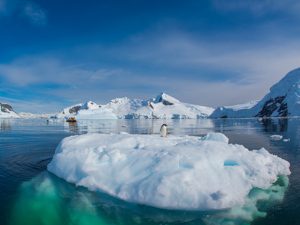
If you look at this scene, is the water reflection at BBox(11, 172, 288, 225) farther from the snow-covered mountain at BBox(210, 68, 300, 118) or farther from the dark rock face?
the dark rock face

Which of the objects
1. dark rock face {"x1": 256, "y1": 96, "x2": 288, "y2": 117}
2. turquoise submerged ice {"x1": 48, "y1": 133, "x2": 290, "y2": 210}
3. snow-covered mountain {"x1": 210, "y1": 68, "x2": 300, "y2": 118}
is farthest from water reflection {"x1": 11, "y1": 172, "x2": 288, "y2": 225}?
dark rock face {"x1": 256, "y1": 96, "x2": 288, "y2": 117}

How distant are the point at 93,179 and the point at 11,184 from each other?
13.4 feet

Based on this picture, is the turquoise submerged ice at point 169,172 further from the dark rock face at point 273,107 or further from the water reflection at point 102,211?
the dark rock face at point 273,107

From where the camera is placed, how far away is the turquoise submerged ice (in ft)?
30.1

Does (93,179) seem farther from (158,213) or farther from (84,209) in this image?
(158,213)

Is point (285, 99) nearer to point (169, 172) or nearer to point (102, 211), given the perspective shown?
point (169, 172)

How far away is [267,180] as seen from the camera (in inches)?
457

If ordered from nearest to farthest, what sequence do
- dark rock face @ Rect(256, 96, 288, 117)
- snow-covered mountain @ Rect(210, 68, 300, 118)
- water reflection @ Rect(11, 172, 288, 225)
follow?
water reflection @ Rect(11, 172, 288, 225), snow-covered mountain @ Rect(210, 68, 300, 118), dark rock face @ Rect(256, 96, 288, 117)

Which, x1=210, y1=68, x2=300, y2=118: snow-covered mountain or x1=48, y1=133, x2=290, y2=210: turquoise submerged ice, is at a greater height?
x1=210, y1=68, x2=300, y2=118: snow-covered mountain

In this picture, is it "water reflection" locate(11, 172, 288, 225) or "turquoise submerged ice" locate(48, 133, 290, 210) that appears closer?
"water reflection" locate(11, 172, 288, 225)

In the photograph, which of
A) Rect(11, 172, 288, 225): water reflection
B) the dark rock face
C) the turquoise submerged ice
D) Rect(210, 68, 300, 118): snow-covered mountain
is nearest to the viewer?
Rect(11, 172, 288, 225): water reflection

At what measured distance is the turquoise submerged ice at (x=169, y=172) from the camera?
919 cm

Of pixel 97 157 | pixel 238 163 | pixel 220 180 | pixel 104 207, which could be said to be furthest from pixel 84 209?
pixel 238 163

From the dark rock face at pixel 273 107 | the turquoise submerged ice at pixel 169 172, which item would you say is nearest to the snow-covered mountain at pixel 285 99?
the dark rock face at pixel 273 107
